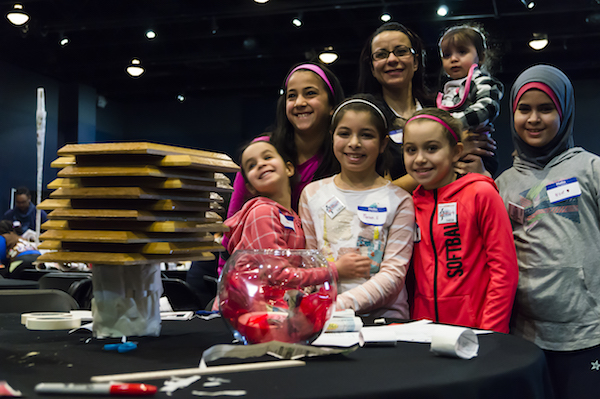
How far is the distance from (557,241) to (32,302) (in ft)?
6.27

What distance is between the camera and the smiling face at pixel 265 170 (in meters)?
2.15

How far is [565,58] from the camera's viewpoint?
1016 centimetres

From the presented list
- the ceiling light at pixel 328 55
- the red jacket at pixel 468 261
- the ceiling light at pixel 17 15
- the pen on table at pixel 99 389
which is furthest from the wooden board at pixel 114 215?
the ceiling light at pixel 328 55

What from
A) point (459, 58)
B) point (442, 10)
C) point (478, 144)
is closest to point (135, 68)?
Result: point (442, 10)

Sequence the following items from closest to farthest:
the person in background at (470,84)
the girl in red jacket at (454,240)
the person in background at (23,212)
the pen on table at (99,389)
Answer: the pen on table at (99,389), the girl in red jacket at (454,240), the person in background at (470,84), the person in background at (23,212)

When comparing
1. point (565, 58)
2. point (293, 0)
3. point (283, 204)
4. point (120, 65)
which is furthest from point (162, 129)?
point (283, 204)

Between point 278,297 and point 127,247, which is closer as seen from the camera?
point 278,297

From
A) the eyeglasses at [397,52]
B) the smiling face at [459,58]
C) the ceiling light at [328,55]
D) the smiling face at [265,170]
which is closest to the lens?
the smiling face at [265,170]

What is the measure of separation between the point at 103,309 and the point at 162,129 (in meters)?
12.4

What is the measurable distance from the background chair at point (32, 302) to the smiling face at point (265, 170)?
819 mm

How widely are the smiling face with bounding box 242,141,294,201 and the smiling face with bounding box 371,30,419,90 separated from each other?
0.66 m

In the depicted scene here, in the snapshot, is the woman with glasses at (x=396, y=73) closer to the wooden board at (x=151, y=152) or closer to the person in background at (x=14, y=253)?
the wooden board at (x=151, y=152)

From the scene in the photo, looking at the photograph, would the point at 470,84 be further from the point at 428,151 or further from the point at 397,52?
the point at 428,151

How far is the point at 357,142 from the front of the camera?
78.5 inches
